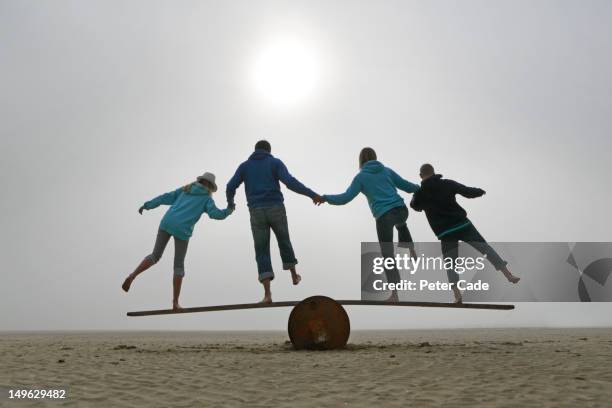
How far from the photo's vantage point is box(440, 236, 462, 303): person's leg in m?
9.62

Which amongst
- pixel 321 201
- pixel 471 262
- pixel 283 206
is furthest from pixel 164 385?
pixel 471 262

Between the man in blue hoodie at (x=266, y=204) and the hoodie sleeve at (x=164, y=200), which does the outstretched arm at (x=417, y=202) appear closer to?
the man in blue hoodie at (x=266, y=204)

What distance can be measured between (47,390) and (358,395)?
3.75 m

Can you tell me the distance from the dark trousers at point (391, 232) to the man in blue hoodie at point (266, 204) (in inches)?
64.2

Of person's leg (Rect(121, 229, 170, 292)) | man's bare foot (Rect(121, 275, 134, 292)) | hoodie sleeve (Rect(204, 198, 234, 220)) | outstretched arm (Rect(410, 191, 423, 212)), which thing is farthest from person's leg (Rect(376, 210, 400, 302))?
man's bare foot (Rect(121, 275, 134, 292))

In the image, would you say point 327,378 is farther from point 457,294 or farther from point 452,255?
point 452,255

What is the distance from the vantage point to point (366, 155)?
33.7 feet

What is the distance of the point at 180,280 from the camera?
10281mm

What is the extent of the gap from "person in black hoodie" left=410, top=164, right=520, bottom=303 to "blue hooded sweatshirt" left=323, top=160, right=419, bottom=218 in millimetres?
353

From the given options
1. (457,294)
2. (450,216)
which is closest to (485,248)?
(450,216)

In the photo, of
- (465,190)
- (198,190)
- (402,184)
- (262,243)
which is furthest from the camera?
(198,190)

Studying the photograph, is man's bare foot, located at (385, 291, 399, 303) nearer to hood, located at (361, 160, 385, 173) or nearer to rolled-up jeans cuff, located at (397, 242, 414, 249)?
rolled-up jeans cuff, located at (397, 242, 414, 249)

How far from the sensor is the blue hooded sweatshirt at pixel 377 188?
9.79 meters

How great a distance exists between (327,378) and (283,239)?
3.48m
